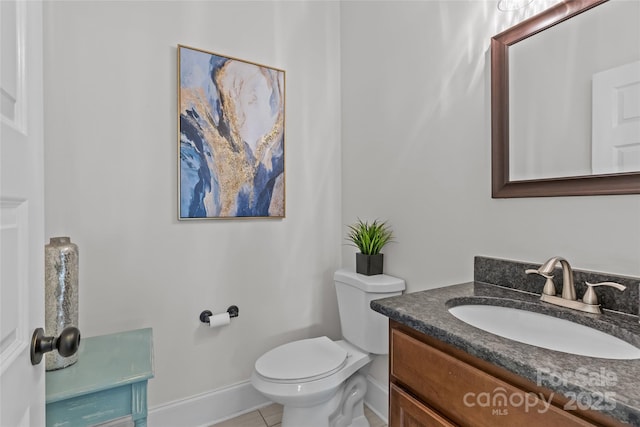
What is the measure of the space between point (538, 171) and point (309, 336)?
1.57m

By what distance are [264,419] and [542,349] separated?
1.60 metres

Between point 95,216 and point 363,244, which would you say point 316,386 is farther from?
point 95,216

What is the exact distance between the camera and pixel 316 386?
53.6 inches

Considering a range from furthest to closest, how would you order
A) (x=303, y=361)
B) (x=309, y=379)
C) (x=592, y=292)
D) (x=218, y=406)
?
(x=218, y=406)
(x=303, y=361)
(x=309, y=379)
(x=592, y=292)

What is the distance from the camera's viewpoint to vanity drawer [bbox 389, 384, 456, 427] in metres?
0.80

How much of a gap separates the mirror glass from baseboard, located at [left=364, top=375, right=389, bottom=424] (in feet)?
4.36

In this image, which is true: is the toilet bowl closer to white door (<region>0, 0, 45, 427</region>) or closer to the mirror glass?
white door (<region>0, 0, 45, 427</region>)

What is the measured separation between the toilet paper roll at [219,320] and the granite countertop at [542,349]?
39.2 inches

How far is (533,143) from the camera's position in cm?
111

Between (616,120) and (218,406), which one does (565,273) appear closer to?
(616,120)

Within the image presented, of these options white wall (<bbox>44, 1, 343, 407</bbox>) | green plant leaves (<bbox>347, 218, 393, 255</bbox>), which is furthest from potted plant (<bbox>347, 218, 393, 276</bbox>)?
white wall (<bbox>44, 1, 343, 407</bbox>)

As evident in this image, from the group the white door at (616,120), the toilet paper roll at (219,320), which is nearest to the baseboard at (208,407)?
the toilet paper roll at (219,320)

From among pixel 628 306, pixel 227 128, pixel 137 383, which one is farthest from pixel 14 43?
pixel 628 306

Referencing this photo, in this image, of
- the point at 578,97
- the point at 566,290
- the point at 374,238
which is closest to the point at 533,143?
the point at 578,97
